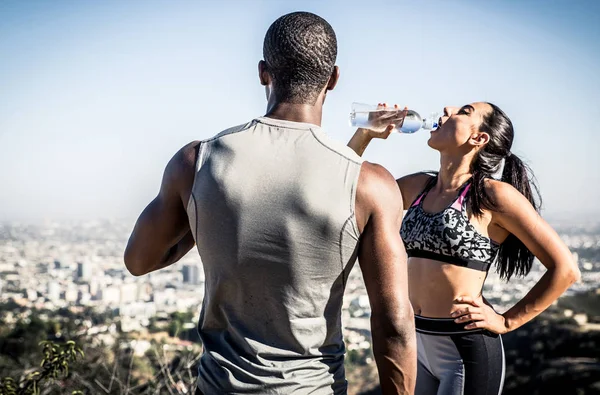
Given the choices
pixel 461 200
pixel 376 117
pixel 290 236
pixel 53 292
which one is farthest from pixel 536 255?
pixel 53 292

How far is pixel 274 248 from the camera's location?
1.61m

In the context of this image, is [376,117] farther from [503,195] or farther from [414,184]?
[503,195]

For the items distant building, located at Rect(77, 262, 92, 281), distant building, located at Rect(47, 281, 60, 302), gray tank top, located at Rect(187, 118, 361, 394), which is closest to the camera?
gray tank top, located at Rect(187, 118, 361, 394)

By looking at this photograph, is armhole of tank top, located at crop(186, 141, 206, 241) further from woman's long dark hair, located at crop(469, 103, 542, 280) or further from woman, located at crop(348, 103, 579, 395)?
woman's long dark hair, located at crop(469, 103, 542, 280)

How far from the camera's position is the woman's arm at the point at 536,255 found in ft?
8.73

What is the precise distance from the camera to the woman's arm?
8.73 ft

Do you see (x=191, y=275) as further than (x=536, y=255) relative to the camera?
Answer: Yes

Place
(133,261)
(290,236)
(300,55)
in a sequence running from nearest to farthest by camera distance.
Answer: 1. (290,236)
2. (300,55)
3. (133,261)

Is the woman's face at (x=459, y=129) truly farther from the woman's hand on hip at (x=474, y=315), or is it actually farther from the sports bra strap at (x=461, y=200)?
the woman's hand on hip at (x=474, y=315)

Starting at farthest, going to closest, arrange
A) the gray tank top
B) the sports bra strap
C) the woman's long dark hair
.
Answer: the woman's long dark hair < the sports bra strap < the gray tank top

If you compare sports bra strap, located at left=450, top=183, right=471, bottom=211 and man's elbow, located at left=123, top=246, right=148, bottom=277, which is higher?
sports bra strap, located at left=450, top=183, right=471, bottom=211

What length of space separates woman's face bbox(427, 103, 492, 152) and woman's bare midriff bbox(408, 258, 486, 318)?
1.86ft

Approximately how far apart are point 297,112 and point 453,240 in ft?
4.16

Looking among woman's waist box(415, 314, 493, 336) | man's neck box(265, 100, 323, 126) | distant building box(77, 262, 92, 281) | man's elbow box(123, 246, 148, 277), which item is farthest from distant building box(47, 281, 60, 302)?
man's neck box(265, 100, 323, 126)
